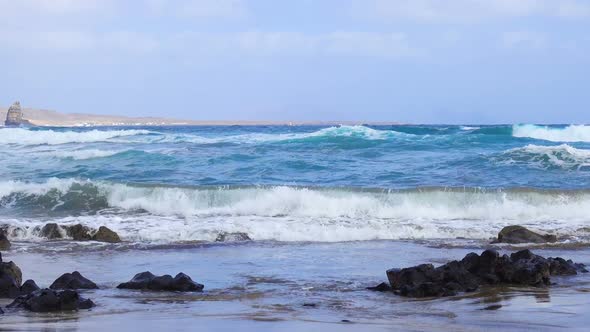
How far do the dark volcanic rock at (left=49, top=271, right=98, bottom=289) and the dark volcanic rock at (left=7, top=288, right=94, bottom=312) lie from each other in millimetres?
949

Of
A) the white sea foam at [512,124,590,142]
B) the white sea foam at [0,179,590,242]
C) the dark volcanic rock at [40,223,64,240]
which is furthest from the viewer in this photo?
the white sea foam at [512,124,590,142]

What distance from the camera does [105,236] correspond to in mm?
11445

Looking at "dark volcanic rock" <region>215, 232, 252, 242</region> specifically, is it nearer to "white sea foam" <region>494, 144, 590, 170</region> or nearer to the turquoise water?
the turquoise water

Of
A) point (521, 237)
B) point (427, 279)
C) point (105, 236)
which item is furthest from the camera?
point (105, 236)

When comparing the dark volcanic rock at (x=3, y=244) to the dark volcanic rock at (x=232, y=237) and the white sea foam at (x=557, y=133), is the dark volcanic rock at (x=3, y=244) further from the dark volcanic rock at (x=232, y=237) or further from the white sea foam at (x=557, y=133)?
the white sea foam at (x=557, y=133)

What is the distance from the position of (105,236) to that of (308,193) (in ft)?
18.5

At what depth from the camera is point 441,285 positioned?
22.9 ft

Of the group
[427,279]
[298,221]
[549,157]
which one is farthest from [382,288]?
[549,157]

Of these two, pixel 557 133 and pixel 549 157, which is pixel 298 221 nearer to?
pixel 549 157

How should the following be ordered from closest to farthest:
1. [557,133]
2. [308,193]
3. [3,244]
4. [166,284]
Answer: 1. [166,284]
2. [3,244]
3. [308,193]
4. [557,133]

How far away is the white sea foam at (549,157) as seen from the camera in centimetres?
2147

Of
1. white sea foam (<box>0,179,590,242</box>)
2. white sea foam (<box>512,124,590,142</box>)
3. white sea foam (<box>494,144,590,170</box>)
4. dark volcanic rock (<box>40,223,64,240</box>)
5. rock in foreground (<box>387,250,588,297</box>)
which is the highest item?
white sea foam (<box>512,124,590,142</box>)

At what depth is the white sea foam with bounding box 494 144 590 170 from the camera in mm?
21469

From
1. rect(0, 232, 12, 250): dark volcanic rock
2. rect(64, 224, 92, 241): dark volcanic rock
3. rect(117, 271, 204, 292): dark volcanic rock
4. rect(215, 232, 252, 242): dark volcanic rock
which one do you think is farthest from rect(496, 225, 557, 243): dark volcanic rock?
rect(0, 232, 12, 250): dark volcanic rock
